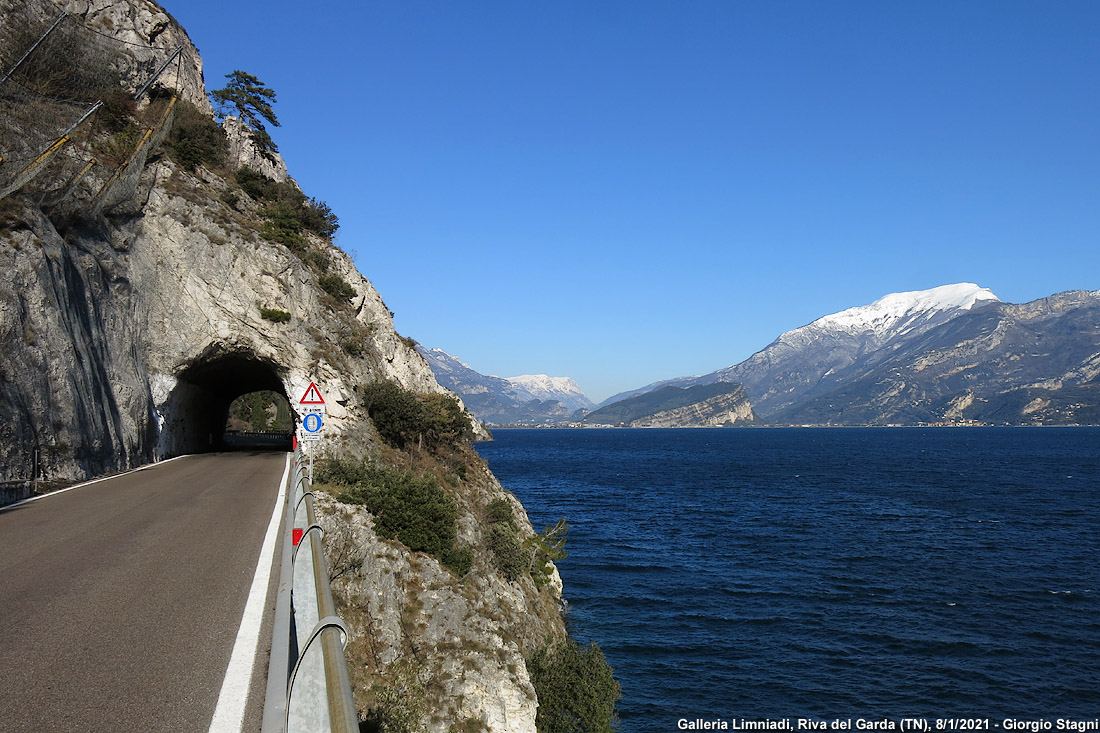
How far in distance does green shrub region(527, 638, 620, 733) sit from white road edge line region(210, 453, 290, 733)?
1208 centimetres

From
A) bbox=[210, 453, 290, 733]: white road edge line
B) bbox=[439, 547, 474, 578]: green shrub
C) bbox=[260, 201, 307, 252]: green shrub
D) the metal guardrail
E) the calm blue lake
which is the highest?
bbox=[260, 201, 307, 252]: green shrub

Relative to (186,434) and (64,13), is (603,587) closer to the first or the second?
(186,434)

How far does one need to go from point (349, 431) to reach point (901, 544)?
1523 inches

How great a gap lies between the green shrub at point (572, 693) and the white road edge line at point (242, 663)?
39.6ft

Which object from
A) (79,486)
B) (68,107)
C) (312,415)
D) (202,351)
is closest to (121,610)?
(312,415)

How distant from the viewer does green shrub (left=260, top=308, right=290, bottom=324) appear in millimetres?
31359

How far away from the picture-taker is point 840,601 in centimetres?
3288

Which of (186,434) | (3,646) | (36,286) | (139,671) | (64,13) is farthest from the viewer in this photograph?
(186,434)

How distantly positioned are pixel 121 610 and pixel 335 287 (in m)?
32.1

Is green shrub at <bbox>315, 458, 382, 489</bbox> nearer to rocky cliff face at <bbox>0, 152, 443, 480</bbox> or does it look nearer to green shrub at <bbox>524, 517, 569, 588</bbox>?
rocky cliff face at <bbox>0, 152, 443, 480</bbox>

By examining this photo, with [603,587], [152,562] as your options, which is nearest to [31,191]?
[152,562]

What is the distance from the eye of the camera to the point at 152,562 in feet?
32.7

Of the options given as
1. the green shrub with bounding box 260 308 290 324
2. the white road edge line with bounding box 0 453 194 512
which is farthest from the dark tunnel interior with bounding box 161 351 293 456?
the white road edge line with bounding box 0 453 194 512

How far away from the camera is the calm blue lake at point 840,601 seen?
23562 millimetres
